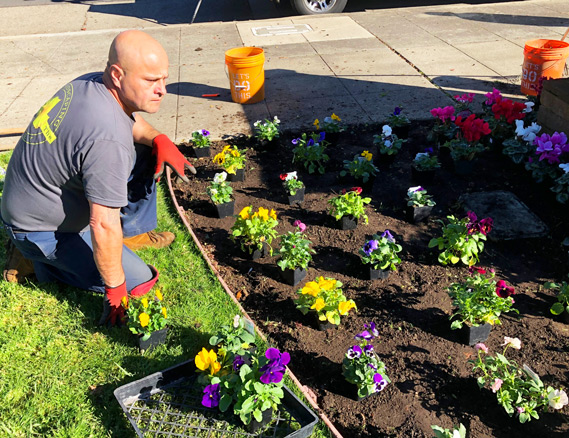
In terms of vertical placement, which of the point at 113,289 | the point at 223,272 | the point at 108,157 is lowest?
the point at 223,272

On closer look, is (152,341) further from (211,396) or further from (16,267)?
(16,267)

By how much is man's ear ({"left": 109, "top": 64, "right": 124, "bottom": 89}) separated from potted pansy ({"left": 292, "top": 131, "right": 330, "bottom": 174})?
2.12 metres

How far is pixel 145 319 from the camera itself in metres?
2.87

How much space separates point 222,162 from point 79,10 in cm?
1063

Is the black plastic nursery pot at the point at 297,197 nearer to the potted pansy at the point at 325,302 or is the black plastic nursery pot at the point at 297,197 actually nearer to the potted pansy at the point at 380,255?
the potted pansy at the point at 380,255

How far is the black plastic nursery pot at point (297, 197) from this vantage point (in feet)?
14.4

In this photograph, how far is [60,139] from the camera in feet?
9.31

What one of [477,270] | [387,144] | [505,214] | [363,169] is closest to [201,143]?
[363,169]

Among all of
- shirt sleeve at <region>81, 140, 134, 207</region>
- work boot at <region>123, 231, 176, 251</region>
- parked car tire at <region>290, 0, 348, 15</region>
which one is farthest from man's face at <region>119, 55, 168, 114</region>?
parked car tire at <region>290, 0, 348, 15</region>

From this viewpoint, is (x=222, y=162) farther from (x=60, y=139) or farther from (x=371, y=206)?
(x=60, y=139)

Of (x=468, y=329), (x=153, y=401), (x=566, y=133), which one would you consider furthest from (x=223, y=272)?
(x=566, y=133)

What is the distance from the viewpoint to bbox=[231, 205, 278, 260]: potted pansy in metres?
3.70

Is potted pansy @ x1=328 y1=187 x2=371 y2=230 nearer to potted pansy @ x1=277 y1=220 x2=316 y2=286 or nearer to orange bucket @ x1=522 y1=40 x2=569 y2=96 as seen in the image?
potted pansy @ x1=277 y1=220 x2=316 y2=286

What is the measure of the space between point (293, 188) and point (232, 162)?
2.32 ft
